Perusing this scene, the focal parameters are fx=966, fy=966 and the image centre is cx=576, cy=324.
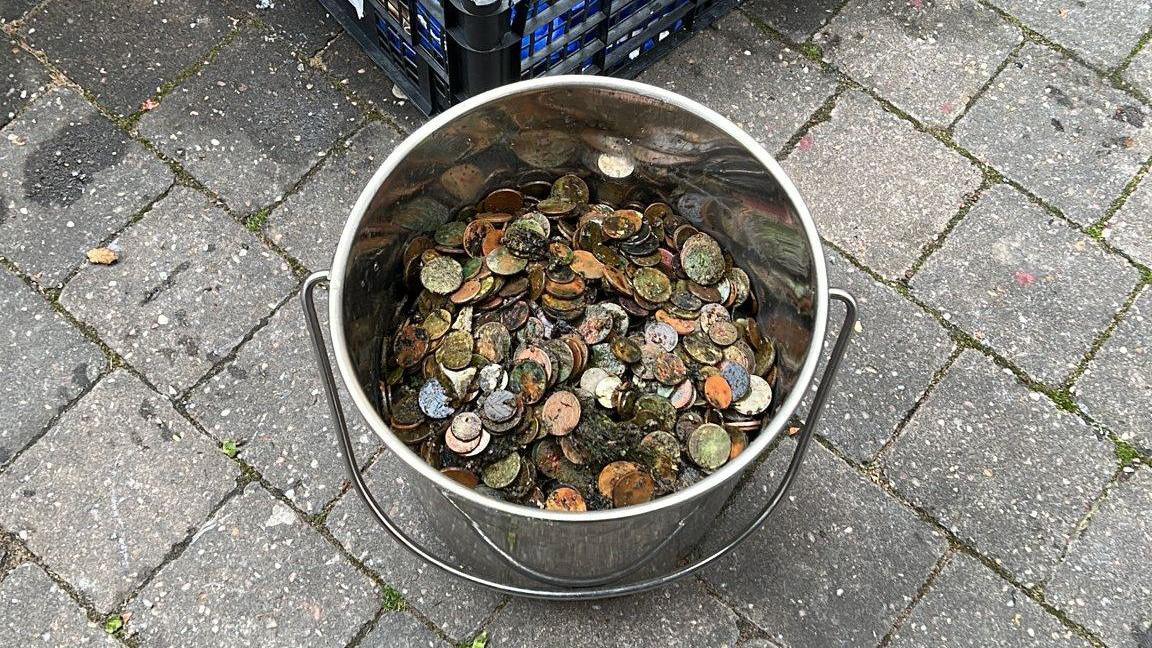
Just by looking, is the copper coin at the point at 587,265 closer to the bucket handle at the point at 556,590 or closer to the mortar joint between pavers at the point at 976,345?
the bucket handle at the point at 556,590

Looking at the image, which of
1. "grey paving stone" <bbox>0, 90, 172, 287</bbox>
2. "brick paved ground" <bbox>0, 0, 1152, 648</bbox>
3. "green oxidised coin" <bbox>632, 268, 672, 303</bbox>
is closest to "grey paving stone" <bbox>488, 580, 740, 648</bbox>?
"brick paved ground" <bbox>0, 0, 1152, 648</bbox>

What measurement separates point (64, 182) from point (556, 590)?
170 cm

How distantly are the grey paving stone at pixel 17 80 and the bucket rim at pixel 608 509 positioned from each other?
149cm

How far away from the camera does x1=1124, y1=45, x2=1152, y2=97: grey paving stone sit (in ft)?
9.38

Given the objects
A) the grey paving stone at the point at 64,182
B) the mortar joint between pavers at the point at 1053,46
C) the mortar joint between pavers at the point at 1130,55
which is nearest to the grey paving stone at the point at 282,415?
the grey paving stone at the point at 64,182

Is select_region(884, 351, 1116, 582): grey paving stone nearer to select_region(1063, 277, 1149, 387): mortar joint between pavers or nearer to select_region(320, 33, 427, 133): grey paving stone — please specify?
select_region(1063, 277, 1149, 387): mortar joint between pavers

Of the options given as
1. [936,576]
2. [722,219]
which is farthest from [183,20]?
[936,576]

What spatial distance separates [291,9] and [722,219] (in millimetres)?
1498

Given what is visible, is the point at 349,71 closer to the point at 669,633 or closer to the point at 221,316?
the point at 221,316

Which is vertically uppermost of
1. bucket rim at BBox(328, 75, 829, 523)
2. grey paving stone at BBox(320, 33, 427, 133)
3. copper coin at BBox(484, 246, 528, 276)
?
bucket rim at BBox(328, 75, 829, 523)

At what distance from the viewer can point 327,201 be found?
2.59 meters

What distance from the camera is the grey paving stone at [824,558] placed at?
2246 mm

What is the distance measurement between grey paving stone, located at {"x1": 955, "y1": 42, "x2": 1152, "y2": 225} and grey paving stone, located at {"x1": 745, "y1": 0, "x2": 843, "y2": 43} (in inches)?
20.2

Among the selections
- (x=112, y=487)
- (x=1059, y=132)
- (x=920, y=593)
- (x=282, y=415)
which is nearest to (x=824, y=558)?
(x=920, y=593)
